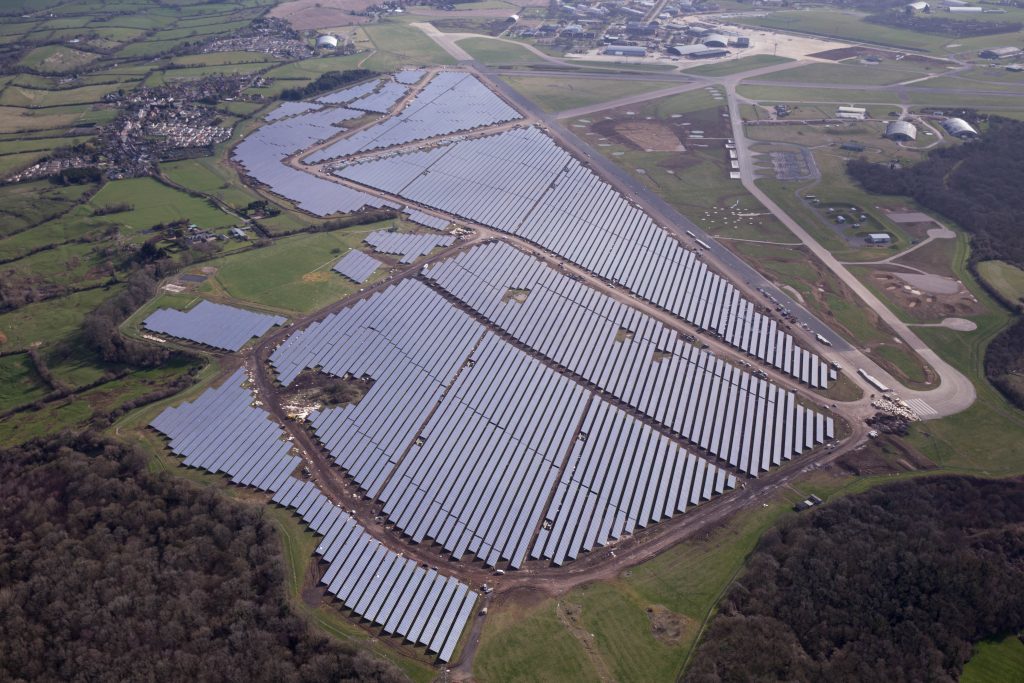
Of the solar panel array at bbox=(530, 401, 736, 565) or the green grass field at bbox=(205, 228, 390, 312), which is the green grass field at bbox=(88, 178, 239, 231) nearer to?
the green grass field at bbox=(205, 228, 390, 312)

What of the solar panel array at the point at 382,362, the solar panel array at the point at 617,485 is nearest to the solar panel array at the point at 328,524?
the solar panel array at the point at 382,362

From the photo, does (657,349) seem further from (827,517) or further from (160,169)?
(160,169)

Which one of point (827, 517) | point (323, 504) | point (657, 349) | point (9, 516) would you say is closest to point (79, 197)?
point (9, 516)

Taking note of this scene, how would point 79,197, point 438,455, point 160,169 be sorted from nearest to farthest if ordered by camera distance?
point 438,455
point 79,197
point 160,169

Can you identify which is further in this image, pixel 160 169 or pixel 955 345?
pixel 160 169

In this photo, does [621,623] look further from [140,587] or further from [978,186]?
[978,186]

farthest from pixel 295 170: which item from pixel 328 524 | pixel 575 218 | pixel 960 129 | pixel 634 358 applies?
pixel 960 129

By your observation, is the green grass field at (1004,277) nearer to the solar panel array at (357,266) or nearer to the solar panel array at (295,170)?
the solar panel array at (357,266)

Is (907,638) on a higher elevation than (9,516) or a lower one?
higher
